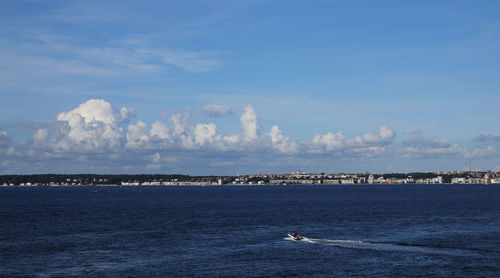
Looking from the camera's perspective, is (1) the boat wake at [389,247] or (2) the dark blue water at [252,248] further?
(1) the boat wake at [389,247]

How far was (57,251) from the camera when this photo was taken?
85.6 meters

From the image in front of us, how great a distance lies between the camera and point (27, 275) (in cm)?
6700

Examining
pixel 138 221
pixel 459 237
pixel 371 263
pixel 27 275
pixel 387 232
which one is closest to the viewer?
pixel 27 275

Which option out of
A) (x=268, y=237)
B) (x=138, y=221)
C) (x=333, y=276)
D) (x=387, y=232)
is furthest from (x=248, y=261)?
(x=138, y=221)

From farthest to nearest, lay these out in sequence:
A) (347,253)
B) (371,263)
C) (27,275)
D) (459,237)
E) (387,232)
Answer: (387,232), (459,237), (347,253), (371,263), (27,275)

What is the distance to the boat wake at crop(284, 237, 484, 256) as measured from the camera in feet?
268

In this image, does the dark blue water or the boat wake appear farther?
the boat wake

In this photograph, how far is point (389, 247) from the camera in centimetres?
8719

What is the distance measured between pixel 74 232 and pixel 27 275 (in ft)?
153

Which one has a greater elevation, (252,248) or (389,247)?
(389,247)

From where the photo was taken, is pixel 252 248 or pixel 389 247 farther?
pixel 252 248

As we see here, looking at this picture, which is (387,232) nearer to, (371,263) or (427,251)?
A: (427,251)

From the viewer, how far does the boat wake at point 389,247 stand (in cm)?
8154

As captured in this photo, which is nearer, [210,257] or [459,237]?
[210,257]
